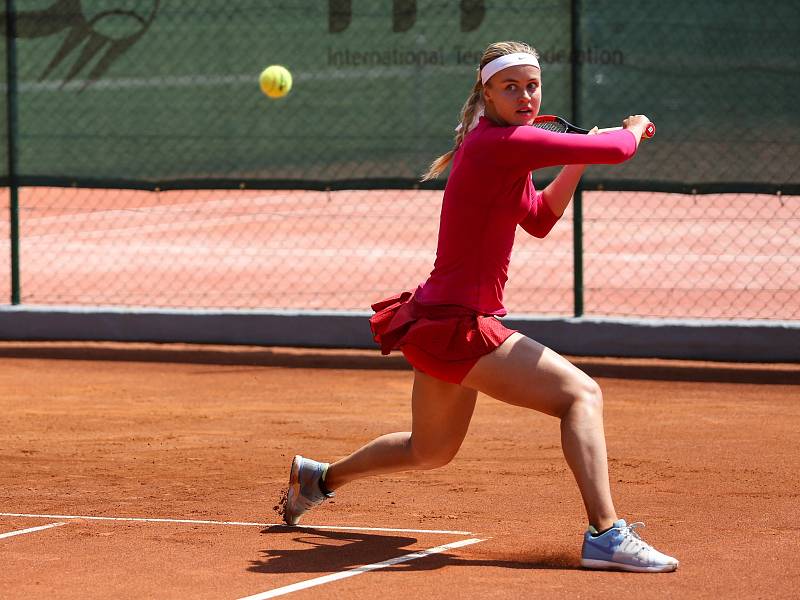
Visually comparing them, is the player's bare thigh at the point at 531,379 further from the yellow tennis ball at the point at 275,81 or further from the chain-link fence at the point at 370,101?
the yellow tennis ball at the point at 275,81

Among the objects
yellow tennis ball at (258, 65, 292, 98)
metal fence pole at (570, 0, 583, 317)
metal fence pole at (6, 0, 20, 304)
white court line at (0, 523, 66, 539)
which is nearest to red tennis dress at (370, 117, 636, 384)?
white court line at (0, 523, 66, 539)

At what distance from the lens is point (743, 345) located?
954 cm

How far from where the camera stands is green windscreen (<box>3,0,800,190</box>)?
9742 mm

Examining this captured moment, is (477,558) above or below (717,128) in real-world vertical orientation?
below

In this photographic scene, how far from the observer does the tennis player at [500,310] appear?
197 inches

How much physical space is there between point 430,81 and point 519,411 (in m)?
2.82

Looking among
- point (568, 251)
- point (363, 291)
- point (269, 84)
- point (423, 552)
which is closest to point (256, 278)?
point (363, 291)

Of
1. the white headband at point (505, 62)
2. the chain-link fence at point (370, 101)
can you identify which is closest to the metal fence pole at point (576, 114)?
the chain-link fence at point (370, 101)

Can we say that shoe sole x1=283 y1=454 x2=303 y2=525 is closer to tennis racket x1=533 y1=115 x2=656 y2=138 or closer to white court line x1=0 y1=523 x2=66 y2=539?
white court line x1=0 y1=523 x2=66 y2=539

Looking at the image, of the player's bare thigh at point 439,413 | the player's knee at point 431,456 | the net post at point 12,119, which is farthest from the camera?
the net post at point 12,119

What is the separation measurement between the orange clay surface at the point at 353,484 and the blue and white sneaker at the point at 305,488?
9cm

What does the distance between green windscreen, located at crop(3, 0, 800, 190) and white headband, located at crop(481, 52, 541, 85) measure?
185 inches

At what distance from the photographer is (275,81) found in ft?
34.3

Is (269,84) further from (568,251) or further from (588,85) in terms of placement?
(568,251)
